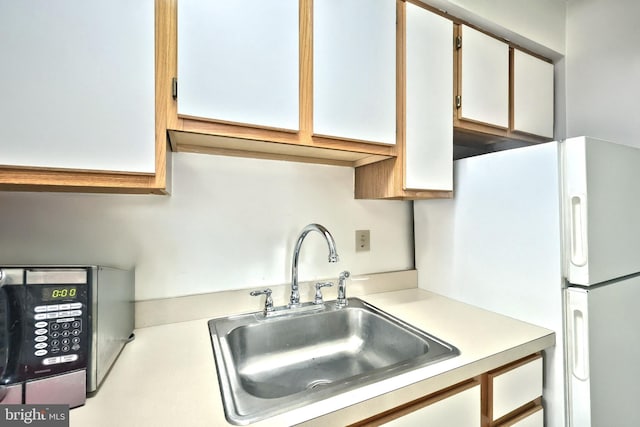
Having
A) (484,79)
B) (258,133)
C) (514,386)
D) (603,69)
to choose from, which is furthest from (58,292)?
(603,69)

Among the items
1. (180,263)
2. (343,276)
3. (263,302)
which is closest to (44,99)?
(180,263)

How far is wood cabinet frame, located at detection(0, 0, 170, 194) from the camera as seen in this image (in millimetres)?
693

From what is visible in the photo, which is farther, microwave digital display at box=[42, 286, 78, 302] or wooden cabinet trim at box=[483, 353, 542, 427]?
wooden cabinet trim at box=[483, 353, 542, 427]

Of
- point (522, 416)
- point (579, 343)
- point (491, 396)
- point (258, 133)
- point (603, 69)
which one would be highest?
point (603, 69)

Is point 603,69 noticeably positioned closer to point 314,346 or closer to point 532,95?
point 532,95

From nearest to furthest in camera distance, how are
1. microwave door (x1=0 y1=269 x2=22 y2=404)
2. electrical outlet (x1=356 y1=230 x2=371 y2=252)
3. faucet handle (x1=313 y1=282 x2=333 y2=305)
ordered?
microwave door (x1=0 y1=269 x2=22 y2=404)
faucet handle (x1=313 y1=282 x2=333 y2=305)
electrical outlet (x1=356 y1=230 x2=371 y2=252)

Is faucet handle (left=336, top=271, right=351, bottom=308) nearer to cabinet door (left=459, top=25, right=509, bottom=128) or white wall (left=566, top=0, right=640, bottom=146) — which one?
cabinet door (left=459, top=25, right=509, bottom=128)

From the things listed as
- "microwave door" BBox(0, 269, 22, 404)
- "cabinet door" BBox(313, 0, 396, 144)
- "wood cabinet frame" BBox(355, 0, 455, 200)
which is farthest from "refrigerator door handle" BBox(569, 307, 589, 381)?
"microwave door" BBox(0, 269, 22, 404)

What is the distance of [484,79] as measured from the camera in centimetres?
138

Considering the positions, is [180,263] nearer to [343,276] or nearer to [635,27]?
[343,276]

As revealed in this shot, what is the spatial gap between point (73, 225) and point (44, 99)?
0.46 m

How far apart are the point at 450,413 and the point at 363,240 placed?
0.80m

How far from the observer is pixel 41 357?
23.9 inches

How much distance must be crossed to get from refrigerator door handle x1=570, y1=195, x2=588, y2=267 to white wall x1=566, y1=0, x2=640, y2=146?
932 millimetres
